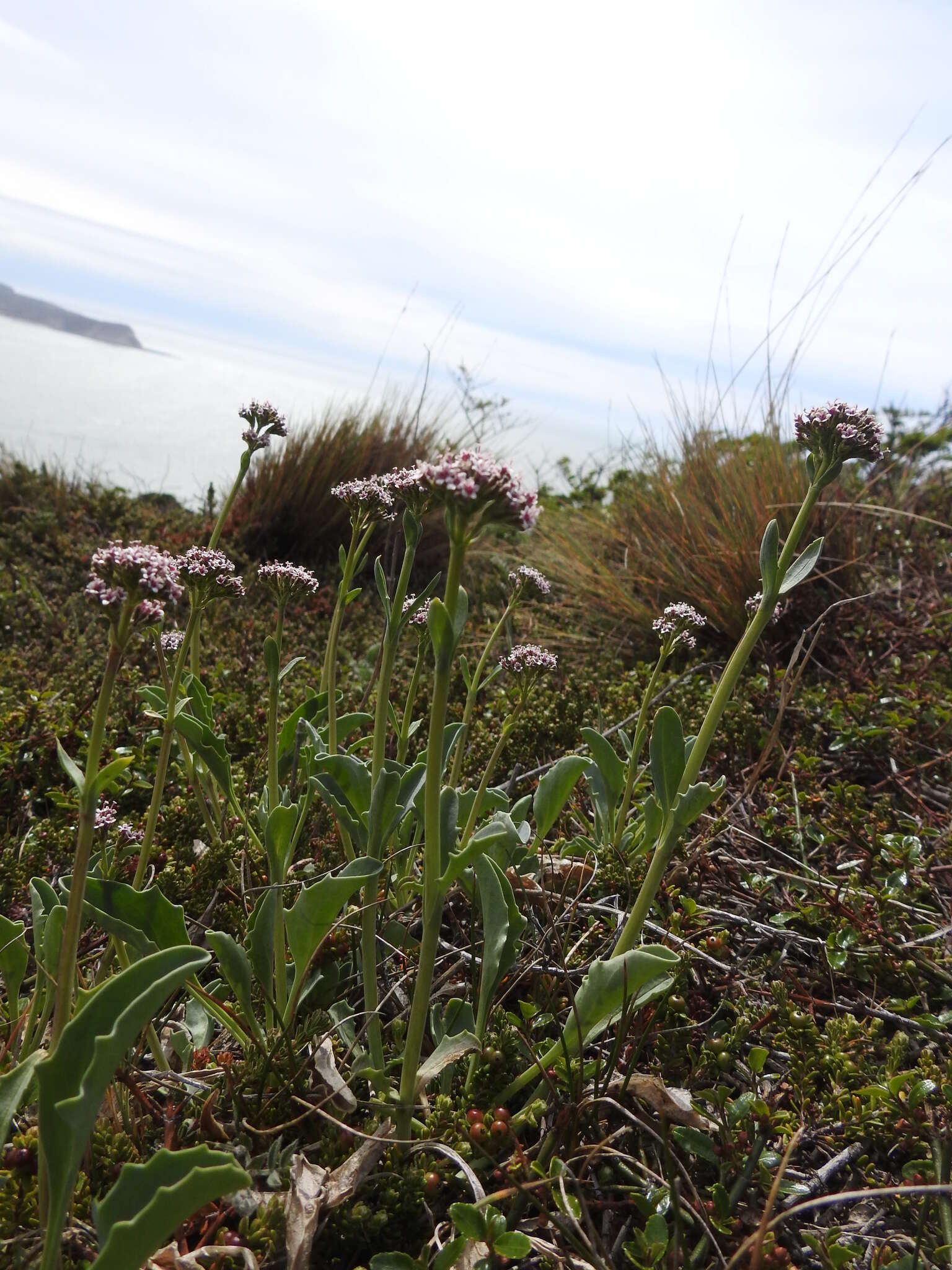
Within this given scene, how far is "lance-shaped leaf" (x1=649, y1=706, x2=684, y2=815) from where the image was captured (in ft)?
5.10

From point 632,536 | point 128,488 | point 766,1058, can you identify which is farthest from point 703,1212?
point 128,488

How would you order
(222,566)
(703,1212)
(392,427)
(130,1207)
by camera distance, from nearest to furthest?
1. (130,1207)
2. (703,1212)
3. (222,566)
4. (392,427)

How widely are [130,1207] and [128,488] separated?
636cm

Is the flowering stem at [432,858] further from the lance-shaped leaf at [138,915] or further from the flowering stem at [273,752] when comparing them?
the flowering stem at [273,752]

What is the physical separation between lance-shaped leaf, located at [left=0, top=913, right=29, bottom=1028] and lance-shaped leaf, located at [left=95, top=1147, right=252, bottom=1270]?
60 centimetres

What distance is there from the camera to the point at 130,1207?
101 cm

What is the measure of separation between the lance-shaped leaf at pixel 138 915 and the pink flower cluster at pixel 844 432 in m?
1.37

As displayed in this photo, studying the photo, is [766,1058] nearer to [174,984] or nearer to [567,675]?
[174,984]

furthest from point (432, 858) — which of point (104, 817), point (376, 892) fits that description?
point (104, 817)

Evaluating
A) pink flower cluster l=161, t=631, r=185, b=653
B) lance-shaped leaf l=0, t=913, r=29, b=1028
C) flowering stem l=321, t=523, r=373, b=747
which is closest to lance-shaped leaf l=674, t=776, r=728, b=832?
flowering stem l=321, t=523, r=373, b=747

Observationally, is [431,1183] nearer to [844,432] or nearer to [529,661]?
[529,661]

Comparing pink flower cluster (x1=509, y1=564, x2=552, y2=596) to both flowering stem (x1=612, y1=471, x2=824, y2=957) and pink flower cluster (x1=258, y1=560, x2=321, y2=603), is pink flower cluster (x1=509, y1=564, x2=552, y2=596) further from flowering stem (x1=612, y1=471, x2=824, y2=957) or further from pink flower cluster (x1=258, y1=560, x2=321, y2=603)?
flowering stem (x1=612, y1=471, x2=824, y2=957)

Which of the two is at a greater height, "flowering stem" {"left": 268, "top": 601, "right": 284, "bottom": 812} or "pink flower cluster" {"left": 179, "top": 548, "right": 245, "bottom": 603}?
"pink flower cluster" {"left": 179, "top": 548, "right": 245, "bottom": 603}

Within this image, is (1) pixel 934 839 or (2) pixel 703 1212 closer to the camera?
(2) pixel 703 1212
